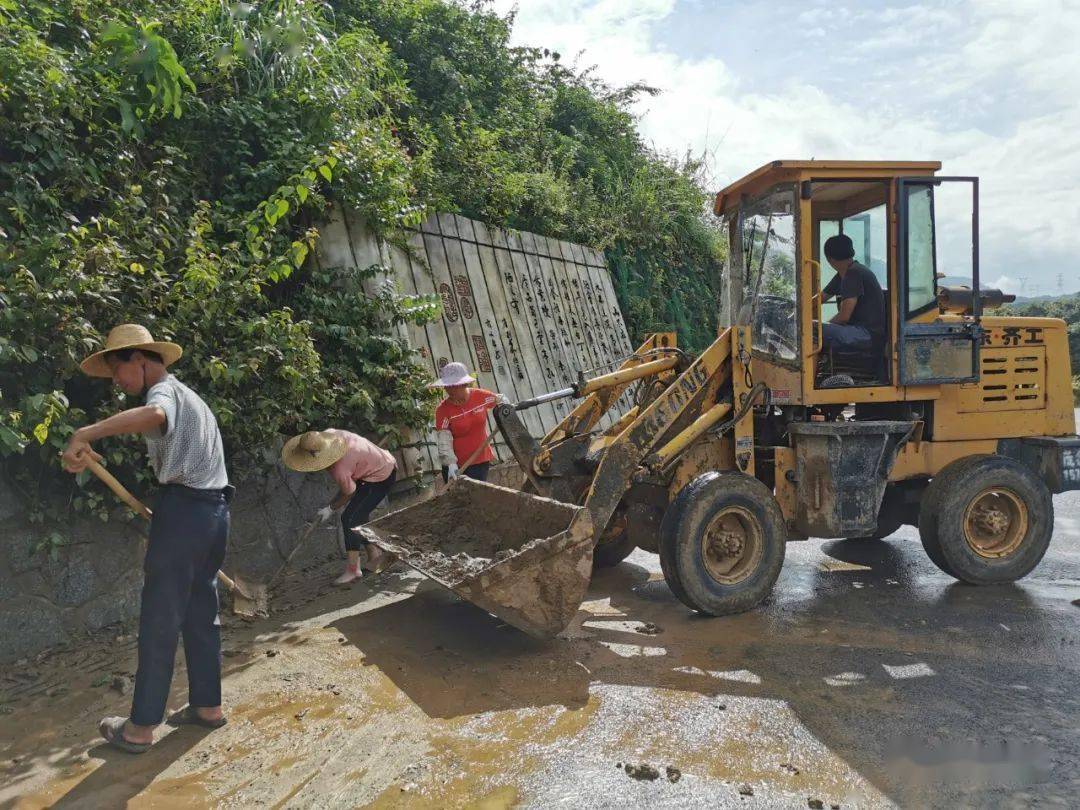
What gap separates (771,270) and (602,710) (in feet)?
11.1

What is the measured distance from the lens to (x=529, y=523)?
198 inches

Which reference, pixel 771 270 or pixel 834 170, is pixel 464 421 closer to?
pixel 771 270

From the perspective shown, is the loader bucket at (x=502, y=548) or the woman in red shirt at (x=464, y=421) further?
the woman in red shirt at (x=464, y=421)

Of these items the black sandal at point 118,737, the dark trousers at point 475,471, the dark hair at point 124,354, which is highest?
the dark hair at point 124,354

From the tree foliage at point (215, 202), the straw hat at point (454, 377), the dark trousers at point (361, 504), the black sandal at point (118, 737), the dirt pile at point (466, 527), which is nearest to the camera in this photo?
the black sandal at point (118, 737)

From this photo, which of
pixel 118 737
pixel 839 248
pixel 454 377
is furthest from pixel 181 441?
pixel 839 248

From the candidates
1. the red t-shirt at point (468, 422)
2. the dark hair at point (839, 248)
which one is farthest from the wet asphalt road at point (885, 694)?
the dark hair at point (839, 248)

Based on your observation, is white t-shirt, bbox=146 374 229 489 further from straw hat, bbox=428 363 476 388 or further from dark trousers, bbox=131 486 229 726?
straw hat, bbox=428 363 476 388

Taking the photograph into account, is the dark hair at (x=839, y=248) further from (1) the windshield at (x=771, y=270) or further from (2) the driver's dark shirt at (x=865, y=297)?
(1) the windshield at (x=771, y=270)

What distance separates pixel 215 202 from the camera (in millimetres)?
6098

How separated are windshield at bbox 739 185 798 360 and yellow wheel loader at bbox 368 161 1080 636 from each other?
0.01m

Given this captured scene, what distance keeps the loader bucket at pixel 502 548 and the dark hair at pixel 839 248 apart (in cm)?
284

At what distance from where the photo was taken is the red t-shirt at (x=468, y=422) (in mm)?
6383

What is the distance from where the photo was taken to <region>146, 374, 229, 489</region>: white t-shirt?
140 inches
